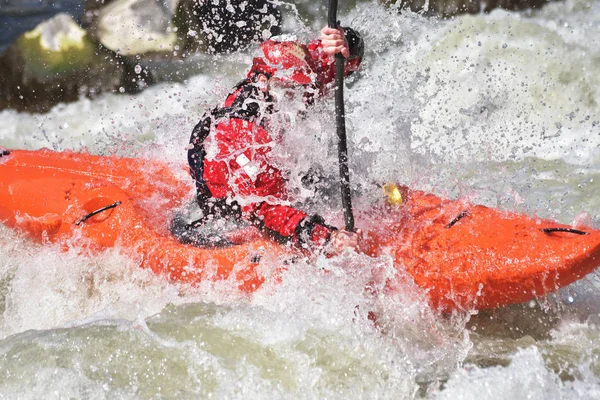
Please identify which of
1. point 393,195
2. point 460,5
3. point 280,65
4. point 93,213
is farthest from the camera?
point 460,5

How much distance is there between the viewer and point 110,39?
6.23 m

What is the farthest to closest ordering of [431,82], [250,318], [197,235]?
[431,82] → [197,235] → [250,318]

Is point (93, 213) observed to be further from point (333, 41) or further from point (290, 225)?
point (333, 41)

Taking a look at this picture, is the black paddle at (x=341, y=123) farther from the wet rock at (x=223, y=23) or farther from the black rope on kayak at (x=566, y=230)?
the wet rock at (x=223, y=23)

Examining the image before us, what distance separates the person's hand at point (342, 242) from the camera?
2541mm

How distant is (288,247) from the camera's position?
8.93 ft

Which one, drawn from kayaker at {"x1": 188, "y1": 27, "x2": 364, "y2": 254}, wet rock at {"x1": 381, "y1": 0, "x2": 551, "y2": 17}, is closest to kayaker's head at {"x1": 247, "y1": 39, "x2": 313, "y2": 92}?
kayaker at {"x1": 188, "y1": 27, "x2": 364, "y2": 254}

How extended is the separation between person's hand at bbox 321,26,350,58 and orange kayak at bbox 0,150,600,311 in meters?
0.87

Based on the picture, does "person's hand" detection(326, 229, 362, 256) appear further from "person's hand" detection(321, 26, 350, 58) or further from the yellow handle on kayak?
"person's hand" detection(321, 26, 350, 58)

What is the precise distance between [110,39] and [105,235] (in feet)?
12.8

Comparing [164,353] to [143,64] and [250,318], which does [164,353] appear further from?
[143,64]

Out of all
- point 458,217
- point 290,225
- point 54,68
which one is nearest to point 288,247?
point 290,225

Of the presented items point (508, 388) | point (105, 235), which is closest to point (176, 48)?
point (105, 235)

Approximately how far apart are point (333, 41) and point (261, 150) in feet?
1.98
